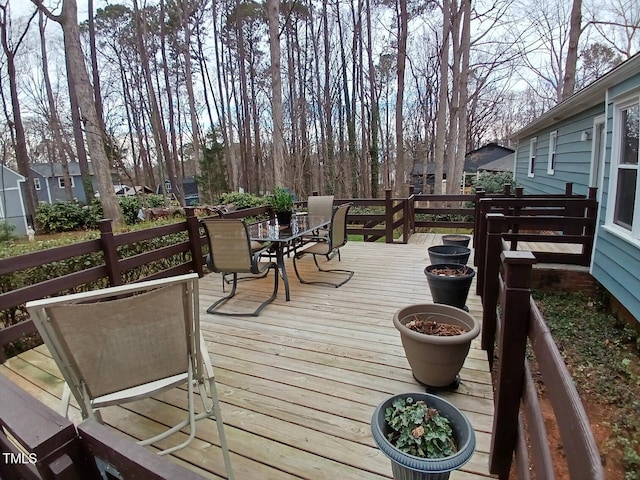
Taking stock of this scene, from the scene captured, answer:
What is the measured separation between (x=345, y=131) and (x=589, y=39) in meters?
11.2

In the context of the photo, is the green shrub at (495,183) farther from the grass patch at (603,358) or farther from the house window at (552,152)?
the grass patch at (603,358)

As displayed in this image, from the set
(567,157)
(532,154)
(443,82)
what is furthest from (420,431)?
(532,154)

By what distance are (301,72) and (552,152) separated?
9821 mm

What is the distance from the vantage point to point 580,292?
175 inches

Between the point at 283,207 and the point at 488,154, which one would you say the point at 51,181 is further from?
the point at 488,154

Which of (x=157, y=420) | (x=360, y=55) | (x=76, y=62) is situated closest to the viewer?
(x=157, y=420)

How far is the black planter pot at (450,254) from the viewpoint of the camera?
3.45 meters

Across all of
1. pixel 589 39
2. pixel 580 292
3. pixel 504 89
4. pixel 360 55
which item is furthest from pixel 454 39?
pixel 504 89

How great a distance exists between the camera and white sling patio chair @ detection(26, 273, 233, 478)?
1283 mm

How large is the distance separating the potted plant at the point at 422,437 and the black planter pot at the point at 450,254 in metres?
2.25

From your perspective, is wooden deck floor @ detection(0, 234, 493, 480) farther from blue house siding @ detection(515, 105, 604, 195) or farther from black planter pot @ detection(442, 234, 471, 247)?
blue house siding @ detection(515, 105, 604, 195)

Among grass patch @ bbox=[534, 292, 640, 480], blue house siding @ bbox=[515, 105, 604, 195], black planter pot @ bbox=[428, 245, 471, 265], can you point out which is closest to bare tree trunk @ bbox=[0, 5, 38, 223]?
black planter pot @ bbox=[428, 245, 471, 265]

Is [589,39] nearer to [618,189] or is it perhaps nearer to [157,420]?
[618,189]

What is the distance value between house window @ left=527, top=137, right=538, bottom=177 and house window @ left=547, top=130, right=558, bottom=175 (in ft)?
5.32
